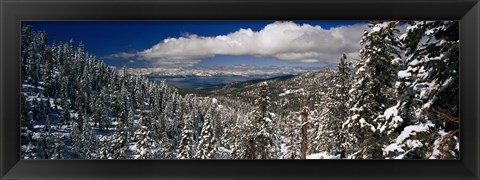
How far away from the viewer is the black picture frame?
2.82 metres

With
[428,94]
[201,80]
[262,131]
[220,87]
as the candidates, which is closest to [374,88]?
[428,94]

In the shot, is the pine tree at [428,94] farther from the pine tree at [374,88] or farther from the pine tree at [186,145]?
the pine tree at [186,145]

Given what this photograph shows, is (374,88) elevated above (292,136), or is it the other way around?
(374,88)

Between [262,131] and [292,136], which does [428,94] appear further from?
[262,131]

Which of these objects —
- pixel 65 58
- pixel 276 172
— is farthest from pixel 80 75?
pixel 276 172

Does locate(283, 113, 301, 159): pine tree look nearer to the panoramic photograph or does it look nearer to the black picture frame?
the panoramic photograph
